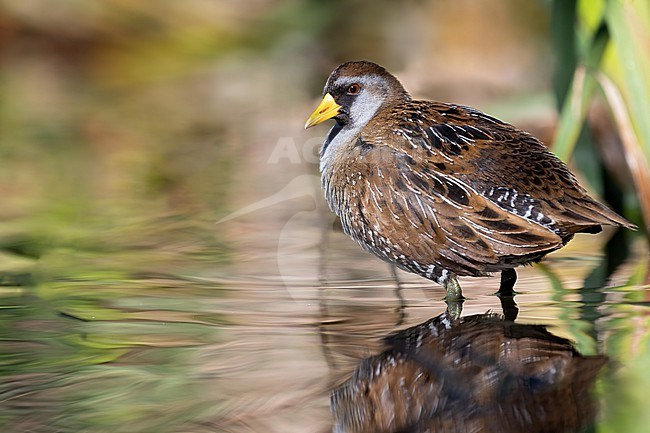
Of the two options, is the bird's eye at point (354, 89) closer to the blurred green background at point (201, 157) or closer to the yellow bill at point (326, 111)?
the yellow bill at point (326, 111)

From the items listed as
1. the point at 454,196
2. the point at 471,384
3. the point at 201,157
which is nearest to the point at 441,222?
the point at 454,196

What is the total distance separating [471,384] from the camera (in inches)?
147

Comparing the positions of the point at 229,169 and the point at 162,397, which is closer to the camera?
the point at 162,397

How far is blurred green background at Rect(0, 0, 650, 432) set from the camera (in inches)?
153

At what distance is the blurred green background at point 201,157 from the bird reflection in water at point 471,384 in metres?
0.15

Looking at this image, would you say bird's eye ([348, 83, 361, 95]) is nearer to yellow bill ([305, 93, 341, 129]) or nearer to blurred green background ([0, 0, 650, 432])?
yellow bill ([305, 93, 341, 129])

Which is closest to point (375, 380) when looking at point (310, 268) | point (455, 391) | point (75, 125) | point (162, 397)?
point (455, 391)

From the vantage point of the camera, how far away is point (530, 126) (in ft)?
26.5

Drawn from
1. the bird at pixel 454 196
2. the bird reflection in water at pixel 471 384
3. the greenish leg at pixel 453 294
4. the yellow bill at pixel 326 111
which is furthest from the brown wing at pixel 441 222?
the yellow bill at pixel 326 111

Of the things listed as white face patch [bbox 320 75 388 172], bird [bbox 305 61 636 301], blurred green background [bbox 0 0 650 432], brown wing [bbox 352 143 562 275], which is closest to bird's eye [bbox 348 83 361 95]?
white face patch [bbox 320 75 388 172]

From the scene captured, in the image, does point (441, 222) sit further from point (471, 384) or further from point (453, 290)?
point (471, 384)

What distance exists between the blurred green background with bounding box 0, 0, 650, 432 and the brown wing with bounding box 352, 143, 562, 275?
0.33m

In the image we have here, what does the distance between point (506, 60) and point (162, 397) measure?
731cm

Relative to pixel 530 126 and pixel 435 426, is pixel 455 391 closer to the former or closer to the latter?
pixel 435 426
